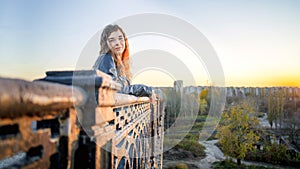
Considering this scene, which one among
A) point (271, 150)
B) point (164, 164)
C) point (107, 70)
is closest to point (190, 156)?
point (164, 164)

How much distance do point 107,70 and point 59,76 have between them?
1497 mm

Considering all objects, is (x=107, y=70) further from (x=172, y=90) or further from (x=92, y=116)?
(x=172, y=90)

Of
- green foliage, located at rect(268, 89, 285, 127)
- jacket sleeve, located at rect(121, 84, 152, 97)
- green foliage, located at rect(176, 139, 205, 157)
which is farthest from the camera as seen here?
green foliage, located at rect(268, 89, 285, 127)

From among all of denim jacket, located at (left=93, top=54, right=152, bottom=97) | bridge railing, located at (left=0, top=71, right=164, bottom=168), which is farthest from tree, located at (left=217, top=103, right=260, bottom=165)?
bridge railing, located at (left=0, top=71, right=164, bottom=168)

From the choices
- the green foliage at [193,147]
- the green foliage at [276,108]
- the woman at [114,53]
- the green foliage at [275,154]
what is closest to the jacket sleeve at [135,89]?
the woman at [114,53]

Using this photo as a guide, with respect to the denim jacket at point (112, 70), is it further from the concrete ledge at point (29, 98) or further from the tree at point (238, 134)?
the tree at point (238, 134)

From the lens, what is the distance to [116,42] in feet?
10.6

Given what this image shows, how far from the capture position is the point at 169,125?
2583 cm

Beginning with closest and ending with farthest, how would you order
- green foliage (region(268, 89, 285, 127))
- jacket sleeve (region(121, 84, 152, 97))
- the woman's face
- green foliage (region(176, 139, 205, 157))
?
jacket sleeve (region(121, 84, 152, 97)) → the woman's face → green foliage (region(176, 139, 205, 157)) → green foliage (region(268, 89, 285, 127))

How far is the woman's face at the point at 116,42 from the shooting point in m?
3.17

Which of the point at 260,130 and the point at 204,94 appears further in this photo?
the point at 204,94

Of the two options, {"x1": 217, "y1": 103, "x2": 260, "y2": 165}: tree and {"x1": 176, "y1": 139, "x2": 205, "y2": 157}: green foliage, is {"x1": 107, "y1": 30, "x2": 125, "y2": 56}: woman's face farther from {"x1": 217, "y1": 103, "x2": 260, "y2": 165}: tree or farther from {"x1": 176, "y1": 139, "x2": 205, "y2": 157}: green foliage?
{"x1": 176, "y1": 139, "x2": 205, "y2": 157}: green foliage

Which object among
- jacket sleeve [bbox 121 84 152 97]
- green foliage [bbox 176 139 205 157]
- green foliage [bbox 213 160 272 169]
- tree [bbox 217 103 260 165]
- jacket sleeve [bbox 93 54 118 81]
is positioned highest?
jacket sleeve [bbox 93 54 118 81]

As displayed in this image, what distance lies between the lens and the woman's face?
10.4ft
